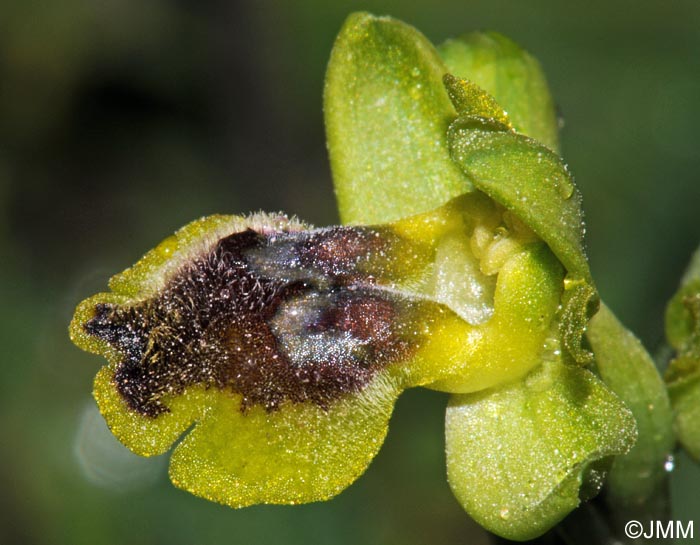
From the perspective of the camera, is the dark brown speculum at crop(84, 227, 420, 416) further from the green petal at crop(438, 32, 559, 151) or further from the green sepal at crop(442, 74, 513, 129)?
the green petal at crop(438, 32, 559, 151)

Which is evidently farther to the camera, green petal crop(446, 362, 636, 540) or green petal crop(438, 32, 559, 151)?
green petal crop(438, 32, 559, 151)

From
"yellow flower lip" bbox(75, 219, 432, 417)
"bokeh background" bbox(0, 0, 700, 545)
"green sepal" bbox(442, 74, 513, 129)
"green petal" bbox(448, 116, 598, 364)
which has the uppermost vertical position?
"green sepal" bbox(442, 74, 513, 129)

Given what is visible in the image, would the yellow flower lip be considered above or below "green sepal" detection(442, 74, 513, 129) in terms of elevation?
below

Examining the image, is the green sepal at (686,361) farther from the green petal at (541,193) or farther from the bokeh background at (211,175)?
the bokeh background at (211,175)

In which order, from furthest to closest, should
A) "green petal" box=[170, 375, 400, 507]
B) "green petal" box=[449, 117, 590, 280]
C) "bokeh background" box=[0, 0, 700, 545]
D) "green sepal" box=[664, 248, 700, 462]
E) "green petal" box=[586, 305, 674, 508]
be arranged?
"bokeh background" box=[0, 0, 700, 545] → "green sepal" box=[664, 248, 700, 462] → "green petal" box=[586, 305, 674, 508] → "green petal" box=[170, 375, 400, 507] → "green petal" box=[449, 117, 590, 280]
